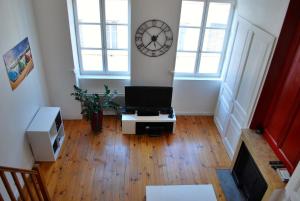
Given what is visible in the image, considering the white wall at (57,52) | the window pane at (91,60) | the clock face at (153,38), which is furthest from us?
the window pane at (91,60)

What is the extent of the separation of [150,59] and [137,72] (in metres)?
0.35

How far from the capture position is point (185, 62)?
15.9 ft

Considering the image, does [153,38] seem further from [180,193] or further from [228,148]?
[180,193]

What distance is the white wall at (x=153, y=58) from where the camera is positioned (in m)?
4.05

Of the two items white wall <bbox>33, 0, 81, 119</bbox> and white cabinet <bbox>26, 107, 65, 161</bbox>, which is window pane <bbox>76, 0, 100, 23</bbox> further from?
white cabinet <bbox>26, 107, 65, 161</bbox>

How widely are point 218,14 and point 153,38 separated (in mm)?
1286

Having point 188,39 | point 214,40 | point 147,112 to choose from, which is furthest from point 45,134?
point 214,40

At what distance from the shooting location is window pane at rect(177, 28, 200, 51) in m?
4.56

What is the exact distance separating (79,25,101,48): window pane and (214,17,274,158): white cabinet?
2468 mm

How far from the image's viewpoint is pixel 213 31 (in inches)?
180

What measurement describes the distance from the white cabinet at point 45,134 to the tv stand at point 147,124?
1.19 meters

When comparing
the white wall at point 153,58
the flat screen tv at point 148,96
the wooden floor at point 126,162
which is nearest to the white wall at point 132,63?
the white wall at point 153,58

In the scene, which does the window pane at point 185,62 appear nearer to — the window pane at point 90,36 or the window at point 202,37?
the window at point 202,37

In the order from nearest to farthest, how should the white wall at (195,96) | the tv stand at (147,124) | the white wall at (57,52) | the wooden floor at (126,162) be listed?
the wooden floor at (126,162)
the white wall at (57,52)
the tv stand at (147,124)
the white wall at (195,96)
